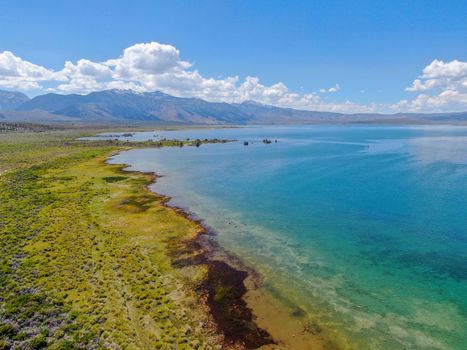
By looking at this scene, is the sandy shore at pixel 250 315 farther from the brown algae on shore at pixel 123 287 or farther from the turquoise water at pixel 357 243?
the turquoise water at pixel 357 243

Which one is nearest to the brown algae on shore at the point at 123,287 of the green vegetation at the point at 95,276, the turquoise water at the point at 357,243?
the green vegetation at the point at 95,276

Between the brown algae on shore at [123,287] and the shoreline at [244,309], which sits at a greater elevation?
the brown algae on shore at [123,287]

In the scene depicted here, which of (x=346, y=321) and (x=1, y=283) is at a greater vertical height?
(x=1, y=283)

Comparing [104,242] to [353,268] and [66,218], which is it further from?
[353,268]

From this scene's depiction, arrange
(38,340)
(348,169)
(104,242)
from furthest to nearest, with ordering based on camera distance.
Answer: (348,169)
(104,242)
(38,340)

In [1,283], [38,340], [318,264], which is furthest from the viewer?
[318,264]

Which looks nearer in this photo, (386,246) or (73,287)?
(73,287)

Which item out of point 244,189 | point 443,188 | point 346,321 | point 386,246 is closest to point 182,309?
point 346,321
